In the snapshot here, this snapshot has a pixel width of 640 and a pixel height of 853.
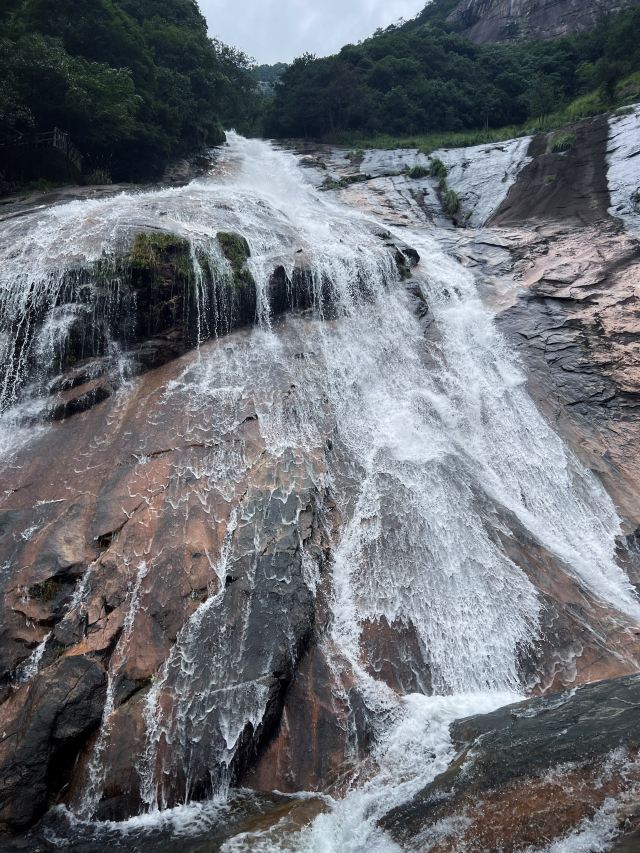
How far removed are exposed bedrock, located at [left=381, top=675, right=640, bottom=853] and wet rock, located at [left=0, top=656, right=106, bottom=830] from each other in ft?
12.1

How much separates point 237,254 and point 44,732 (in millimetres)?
11245

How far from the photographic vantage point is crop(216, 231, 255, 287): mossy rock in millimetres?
12898

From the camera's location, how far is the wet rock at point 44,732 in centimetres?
529

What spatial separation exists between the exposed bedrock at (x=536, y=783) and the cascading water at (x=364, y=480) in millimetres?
403

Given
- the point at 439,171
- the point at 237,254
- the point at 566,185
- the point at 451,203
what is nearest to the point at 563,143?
the point at 566,185

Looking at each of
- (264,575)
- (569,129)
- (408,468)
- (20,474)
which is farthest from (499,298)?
(569,129)

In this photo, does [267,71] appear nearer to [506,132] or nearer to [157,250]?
[506,132]

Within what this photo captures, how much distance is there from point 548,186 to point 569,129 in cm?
628

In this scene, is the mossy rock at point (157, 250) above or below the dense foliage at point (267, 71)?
below

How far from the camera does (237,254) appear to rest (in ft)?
43.7

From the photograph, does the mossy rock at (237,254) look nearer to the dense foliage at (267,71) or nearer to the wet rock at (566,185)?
the wet rock at (566,185)

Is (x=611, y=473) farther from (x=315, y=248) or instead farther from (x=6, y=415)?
(x=6, y=415)

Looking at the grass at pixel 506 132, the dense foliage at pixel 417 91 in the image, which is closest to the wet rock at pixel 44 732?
the grass at pixel 506 132

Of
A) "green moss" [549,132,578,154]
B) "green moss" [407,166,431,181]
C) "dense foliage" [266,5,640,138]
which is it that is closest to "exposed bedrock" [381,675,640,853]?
"green moss" [549,132,578,154]
